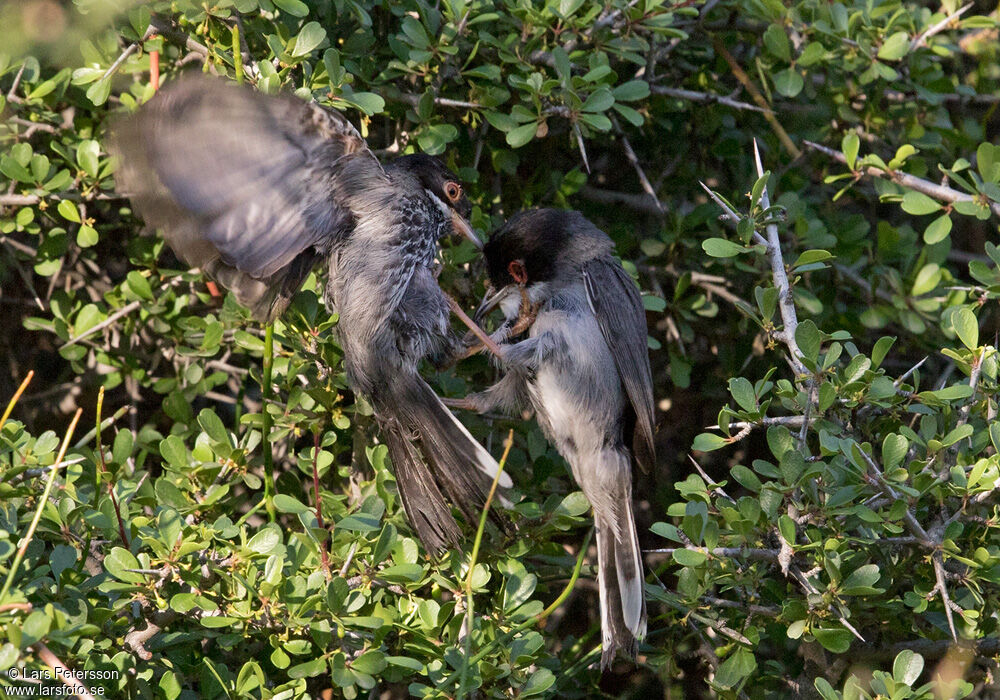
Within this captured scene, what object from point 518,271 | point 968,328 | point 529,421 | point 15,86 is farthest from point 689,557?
point 15,86

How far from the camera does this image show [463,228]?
11.8 feet

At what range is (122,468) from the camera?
3.29 meters

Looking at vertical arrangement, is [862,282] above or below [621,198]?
below

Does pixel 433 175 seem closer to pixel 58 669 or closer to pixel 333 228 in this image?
pixel 333 228

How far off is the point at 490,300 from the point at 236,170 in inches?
45.9

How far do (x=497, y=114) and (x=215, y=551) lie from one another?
1797 millimetres

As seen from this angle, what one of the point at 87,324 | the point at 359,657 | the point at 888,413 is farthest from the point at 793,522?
the point at 87,324

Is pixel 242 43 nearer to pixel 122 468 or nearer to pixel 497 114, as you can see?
pixel 497 114

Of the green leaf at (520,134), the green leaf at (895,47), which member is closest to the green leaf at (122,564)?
the green leaf at (520,134)

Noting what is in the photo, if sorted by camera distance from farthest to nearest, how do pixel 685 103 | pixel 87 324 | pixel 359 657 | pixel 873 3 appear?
pixel 685 103 → pixel 873 3 → pixel 87 324 → pixel 359 657

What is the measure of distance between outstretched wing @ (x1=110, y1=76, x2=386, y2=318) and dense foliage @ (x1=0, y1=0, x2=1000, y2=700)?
7.7 inches

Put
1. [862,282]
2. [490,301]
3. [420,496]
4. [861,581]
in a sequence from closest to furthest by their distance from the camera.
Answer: [861,581]
[420,496]
[490,301]
[862,282]

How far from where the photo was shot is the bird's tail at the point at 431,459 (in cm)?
315

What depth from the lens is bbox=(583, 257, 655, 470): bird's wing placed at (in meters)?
3.62
